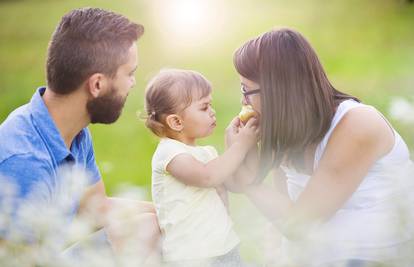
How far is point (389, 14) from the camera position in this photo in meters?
7.83

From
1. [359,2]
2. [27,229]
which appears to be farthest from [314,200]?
[359,2]

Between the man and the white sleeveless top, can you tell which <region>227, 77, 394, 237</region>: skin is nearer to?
the white sleeveless top

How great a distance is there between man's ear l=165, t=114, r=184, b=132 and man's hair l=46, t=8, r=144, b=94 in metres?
0.38

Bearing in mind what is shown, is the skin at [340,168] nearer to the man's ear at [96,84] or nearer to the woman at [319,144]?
the woman at [319,144]

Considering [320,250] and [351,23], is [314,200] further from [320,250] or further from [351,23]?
[351,23]

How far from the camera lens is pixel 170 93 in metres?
2.17

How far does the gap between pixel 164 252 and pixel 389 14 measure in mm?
6314

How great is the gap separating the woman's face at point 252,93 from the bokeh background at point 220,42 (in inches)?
142

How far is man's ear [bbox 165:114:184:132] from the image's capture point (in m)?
2.18

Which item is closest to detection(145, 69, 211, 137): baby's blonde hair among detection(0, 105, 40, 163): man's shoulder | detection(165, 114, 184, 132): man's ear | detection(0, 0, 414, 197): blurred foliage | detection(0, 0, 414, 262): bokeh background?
detection(165, 114, 184, 132): man's ear

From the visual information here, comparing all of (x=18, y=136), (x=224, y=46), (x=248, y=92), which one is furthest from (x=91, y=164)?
(x=224, y=46)

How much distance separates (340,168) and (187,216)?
0.49 meters

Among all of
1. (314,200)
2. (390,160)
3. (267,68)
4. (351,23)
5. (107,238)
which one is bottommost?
(351,23)

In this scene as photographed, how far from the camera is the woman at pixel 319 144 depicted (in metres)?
2.08
